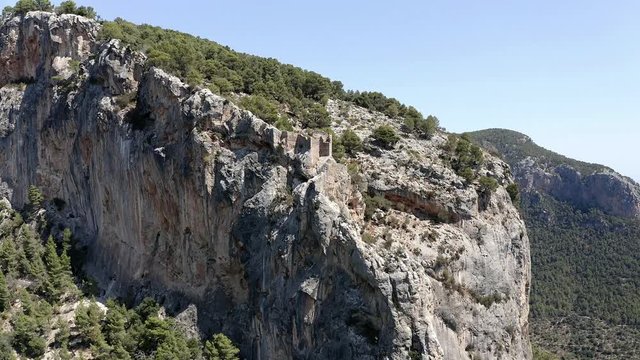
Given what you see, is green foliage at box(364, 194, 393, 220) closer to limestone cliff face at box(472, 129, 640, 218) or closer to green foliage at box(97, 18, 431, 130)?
green foliage at box(97, 18, 431, 130)

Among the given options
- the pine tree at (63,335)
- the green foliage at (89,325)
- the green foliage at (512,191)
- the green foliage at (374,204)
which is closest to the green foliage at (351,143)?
the green foliage at (374,204)

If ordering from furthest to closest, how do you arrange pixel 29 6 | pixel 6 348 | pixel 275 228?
pixel 29 6
pixel 6 348
pixel 275 228

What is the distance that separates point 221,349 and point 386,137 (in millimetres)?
23064

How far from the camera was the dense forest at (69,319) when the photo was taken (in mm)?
42688

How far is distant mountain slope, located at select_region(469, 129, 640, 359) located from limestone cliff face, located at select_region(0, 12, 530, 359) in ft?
81.0

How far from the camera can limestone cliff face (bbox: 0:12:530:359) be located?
3638 centimetres

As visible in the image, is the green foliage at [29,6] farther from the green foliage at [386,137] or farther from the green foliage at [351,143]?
the green foliage at [386,137]

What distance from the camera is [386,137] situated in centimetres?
5006

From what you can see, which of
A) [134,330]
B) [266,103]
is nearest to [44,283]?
[134,330]

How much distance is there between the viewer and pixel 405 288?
34938 mm

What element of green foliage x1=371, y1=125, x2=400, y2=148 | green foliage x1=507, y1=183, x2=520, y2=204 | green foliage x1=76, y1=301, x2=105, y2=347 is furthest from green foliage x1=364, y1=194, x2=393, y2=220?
green foliage x1=76, y1=301, x2=105, y2=347

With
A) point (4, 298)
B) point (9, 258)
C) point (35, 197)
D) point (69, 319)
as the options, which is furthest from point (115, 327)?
point (35, 197)

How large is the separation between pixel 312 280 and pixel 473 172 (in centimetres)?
1894

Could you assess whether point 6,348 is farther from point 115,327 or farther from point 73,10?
point 73,10
